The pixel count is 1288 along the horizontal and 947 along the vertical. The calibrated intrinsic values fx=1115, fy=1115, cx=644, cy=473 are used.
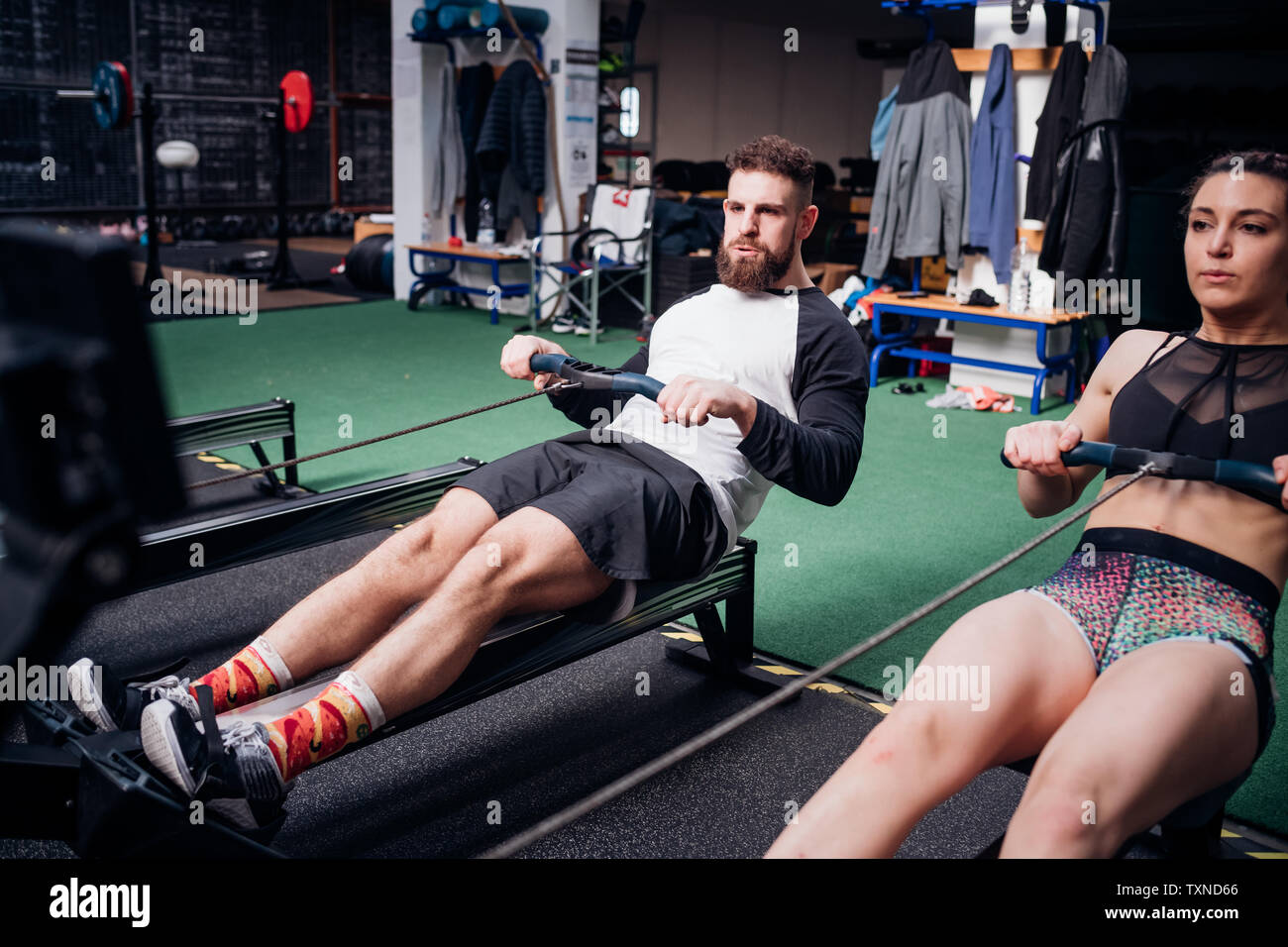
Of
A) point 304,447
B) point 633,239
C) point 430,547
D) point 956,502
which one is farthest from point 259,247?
point 430,547

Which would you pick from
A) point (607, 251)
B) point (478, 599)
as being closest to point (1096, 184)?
point (607, 251)

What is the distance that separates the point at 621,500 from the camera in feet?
6.72

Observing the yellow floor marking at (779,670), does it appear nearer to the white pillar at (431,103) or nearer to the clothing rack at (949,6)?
the clothing rack at (949,6)

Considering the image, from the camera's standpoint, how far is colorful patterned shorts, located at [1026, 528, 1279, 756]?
157cm

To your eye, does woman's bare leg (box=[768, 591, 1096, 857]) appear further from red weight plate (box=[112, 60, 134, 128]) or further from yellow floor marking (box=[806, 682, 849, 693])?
red weight plate (box=[112, 60, 134, 128])

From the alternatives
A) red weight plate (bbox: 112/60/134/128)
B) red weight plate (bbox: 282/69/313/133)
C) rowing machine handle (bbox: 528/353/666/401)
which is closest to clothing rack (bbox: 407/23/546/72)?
red weight plate (bbox: 282/69/313/133)

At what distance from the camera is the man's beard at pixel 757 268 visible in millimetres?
2336

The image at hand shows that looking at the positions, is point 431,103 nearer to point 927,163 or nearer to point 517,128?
point 517,128

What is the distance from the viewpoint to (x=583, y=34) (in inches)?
303

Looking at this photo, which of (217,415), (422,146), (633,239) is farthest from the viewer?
(422,146)

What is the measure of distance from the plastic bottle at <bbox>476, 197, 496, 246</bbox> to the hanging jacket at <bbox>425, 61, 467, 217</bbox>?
39 cm

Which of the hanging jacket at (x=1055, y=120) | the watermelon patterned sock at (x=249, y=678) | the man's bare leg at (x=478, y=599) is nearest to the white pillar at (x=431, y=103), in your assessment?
the hanging jacket at (x=1055, y=120)
